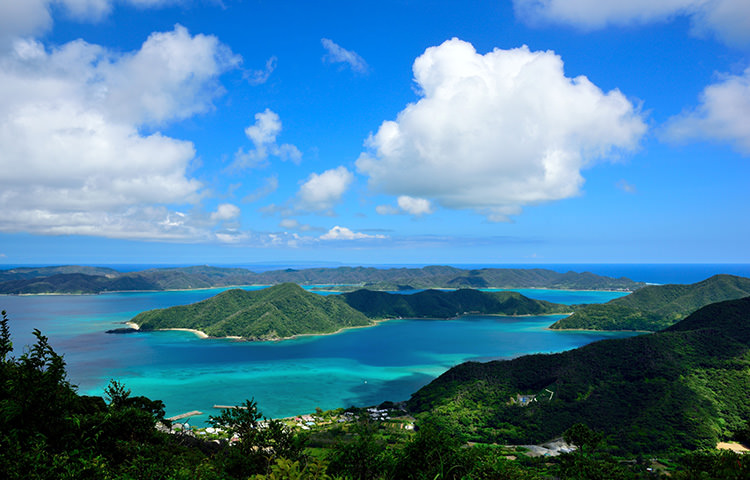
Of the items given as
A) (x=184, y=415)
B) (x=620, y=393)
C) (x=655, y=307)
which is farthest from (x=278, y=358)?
(x=655, y=307)

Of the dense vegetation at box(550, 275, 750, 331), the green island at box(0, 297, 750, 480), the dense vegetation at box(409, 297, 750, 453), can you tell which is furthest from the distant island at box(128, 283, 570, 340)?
the dense vegetation at box(550, 275, 750, 331)

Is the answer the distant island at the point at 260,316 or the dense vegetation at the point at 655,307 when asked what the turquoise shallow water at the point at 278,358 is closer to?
the distant island at the point at 260,316

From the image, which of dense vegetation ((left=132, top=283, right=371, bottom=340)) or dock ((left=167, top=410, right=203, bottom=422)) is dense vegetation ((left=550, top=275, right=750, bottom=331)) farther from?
dock ((left=167, top=410, right=203, bottom=422))

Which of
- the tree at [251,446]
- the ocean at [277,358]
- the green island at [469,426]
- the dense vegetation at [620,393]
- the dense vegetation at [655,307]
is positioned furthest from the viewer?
the dense vegetation at [655,307]

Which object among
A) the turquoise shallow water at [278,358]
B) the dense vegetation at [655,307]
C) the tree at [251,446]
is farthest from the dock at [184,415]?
the dense vegetation at [655,307]

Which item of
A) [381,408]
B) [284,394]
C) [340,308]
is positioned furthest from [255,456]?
[340,308]

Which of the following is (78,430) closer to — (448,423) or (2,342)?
(2,342)
